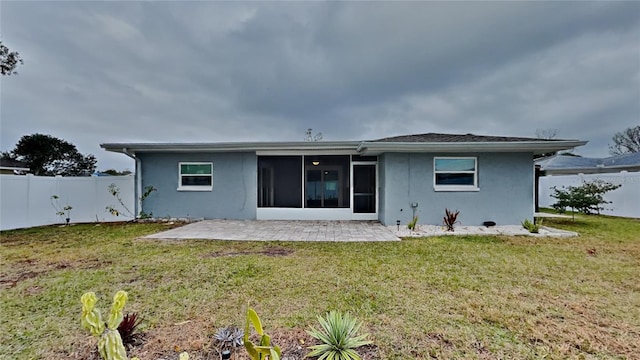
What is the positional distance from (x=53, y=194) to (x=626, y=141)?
50250 mm

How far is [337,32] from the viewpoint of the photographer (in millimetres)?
10648

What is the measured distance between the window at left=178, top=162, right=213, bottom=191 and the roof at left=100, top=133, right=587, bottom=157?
75 centimetres

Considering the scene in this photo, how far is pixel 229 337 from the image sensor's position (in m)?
2.50

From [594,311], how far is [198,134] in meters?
20.6

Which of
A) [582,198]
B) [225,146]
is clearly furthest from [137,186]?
[582,198]

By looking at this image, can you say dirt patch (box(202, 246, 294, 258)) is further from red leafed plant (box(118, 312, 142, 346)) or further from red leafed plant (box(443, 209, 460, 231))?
red leafed plant (box(443, 209, 460, 231))

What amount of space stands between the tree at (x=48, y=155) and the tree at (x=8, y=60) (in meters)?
19.0

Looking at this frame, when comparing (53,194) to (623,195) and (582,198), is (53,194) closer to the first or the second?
(582,198)

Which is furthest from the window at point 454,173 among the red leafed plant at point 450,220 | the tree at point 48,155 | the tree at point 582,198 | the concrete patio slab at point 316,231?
the tree at point 48,155

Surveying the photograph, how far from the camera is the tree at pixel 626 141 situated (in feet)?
101

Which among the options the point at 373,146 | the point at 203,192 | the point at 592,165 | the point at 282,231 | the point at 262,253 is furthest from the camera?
the point at 592,165

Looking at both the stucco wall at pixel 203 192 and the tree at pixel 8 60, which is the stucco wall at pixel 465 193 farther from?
the tree at pixel 8 60

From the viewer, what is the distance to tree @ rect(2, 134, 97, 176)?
915 inches

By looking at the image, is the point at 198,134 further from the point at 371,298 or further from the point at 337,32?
the point at 371,298
